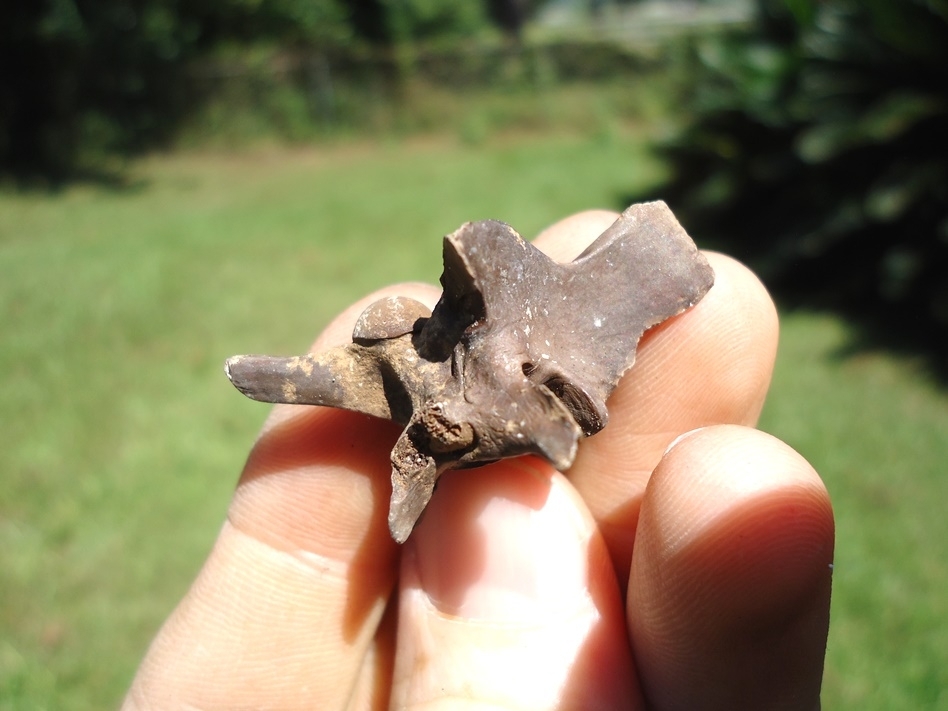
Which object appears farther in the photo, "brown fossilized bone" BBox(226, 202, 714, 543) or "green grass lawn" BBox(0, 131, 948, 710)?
"green grass lawn" BBox(0, 131, 948, 710)

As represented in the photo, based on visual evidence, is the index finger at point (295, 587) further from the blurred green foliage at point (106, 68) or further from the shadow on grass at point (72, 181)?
the blurred green foliage at point (106, 68)

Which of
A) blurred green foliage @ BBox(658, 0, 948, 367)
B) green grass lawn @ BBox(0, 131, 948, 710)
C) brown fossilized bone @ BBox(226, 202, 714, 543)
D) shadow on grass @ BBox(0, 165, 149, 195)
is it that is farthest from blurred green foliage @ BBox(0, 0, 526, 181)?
brown fossilized bone @ BBox(226, 202, 714, 543)

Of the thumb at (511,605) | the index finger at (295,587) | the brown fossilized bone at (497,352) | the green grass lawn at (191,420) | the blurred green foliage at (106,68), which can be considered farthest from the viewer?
the blurred green foliage at (106,68)

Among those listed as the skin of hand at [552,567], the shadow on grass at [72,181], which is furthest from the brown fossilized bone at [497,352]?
the shadow on grass at [72,181]

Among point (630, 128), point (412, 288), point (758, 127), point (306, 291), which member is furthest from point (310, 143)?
point (412, 288)

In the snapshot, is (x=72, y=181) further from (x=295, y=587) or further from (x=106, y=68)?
(x=295, y=587)

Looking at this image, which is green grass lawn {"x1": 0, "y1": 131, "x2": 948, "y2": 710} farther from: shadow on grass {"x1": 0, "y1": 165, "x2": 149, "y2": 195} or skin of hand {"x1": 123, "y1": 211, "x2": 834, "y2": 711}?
skin of hand {"x1": 123, "y1": 211, "x2": 834, "y2": 711}

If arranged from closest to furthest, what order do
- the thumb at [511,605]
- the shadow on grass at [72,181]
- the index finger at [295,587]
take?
the thumb at [511,605] → the index finger at [295,587] → the shadow on grass at [72,181]

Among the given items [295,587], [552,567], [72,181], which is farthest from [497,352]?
[72,181]
